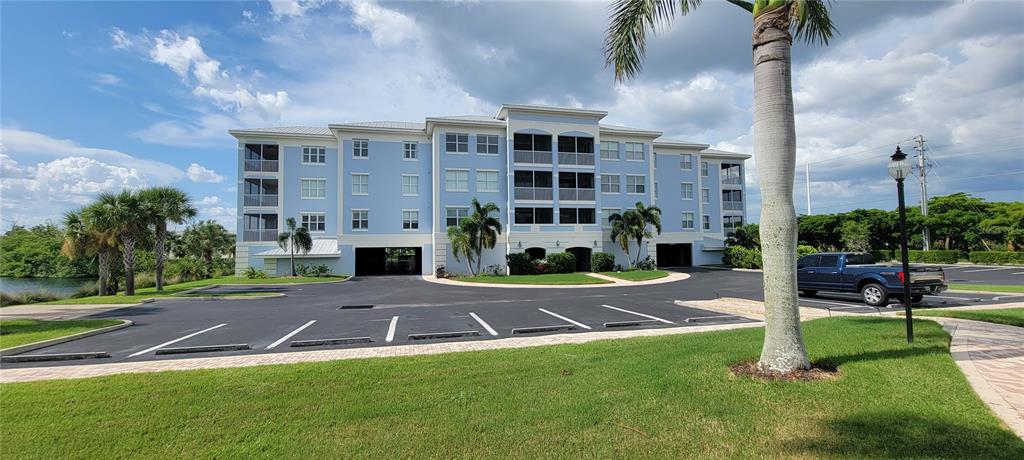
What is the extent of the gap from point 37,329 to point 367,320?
7.77 metres

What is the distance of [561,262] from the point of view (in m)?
33.3

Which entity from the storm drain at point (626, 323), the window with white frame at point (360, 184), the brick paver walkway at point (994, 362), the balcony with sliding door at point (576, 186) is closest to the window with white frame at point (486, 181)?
the balcony with sliding door at point (576, 186)

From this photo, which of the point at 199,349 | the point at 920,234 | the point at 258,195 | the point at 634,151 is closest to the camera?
the point at 199,349

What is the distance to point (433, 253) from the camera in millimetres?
34156

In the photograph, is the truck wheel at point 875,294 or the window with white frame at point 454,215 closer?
the truck wheel at point 875,294

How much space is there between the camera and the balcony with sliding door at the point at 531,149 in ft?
115

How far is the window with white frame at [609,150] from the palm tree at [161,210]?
30049 mm

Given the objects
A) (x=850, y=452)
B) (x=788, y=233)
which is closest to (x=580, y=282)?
(x=788, y=233)

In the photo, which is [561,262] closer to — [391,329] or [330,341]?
[391,329]

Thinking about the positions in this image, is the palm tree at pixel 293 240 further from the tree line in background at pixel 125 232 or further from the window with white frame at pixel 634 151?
the window with white frame at pixel 634 151

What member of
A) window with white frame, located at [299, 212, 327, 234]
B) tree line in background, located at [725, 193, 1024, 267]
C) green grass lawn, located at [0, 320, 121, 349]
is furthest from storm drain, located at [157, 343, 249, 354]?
tree line in background, located at [725, 193, 1024, 267]

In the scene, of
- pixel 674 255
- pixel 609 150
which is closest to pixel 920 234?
pixel 674 255

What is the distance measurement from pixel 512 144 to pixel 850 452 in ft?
106

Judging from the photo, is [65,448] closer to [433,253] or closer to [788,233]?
[788,233]
